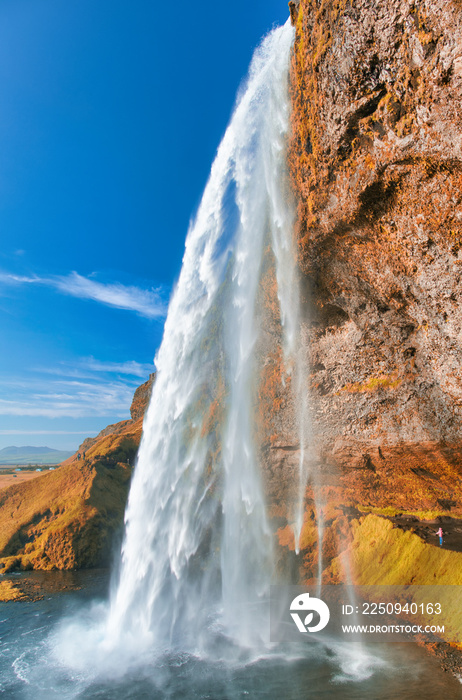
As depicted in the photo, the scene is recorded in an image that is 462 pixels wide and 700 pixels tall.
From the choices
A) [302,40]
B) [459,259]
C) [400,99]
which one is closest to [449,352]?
[459,259]

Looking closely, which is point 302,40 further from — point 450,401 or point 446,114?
point 450,401

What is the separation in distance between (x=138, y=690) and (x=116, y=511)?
22.2 meters

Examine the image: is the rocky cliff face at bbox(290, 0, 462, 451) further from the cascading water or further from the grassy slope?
the grassy slope

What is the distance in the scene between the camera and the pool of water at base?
401 inches

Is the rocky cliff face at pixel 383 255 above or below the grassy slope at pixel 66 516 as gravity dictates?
above

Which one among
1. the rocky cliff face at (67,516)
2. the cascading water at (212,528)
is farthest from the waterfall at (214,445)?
the rocky cliff face at (67,516)

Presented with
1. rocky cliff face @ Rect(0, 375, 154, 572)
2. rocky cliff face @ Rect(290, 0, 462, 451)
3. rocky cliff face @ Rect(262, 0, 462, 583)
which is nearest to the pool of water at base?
rocky cliff face @ Rect(262, 0, 462, 583)

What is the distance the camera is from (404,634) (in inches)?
556

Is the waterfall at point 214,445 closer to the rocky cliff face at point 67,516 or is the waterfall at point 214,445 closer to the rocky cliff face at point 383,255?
the rocky cliff face at point 383,255

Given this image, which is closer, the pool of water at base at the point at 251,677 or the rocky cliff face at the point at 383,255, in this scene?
the rocky cliff face at the point at 383,255

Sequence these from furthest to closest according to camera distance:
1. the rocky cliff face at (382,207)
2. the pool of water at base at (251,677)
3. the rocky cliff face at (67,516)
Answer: the rocky cliff face at (67,516), the pool of water at base at (251,677), the rocky cliff face at (382,207)

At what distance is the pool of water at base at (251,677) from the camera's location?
10.2m

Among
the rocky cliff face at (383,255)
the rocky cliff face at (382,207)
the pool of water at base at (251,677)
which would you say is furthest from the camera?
the pool of water at base at (251,677)

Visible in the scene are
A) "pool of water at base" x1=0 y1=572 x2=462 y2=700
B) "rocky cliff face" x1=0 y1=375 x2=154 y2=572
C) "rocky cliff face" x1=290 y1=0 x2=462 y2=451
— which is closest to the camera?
"rocky cliff face" x1=290 y1=0 x2=462 y2=451
